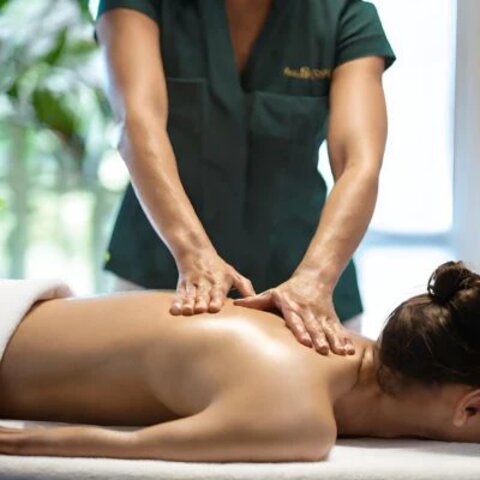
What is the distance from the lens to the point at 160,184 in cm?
172

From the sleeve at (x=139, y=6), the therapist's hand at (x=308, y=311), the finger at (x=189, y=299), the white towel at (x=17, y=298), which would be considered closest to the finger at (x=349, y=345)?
the therapist's hand at (x=308, y=311)

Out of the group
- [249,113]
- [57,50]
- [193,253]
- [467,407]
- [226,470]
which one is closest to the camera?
[226,470]

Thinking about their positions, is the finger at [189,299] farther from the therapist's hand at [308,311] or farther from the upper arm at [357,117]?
the upper arm at [357,117]

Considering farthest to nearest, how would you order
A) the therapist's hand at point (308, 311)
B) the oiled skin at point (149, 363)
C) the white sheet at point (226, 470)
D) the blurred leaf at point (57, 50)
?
the blurred leaf at point (57, 50)
the therapist's hand at point (308, 311)
the oiled skin at point (149, 363)
the white sheet at point (226, 470)

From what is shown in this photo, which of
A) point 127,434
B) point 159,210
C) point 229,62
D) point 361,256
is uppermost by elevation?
point 229,62

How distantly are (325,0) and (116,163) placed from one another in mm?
993

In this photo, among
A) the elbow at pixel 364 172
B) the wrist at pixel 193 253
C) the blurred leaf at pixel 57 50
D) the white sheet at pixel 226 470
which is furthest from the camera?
the blurred leaf at pixel 57 50

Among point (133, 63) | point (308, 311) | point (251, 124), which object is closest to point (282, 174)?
point (251, 124)

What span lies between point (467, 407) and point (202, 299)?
1.36 feet

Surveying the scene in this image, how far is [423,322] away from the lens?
57.2 inches

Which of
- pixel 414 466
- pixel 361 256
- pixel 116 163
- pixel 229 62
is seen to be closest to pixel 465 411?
pixel 414 466

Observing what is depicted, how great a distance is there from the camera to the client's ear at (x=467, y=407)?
1487 millimetres

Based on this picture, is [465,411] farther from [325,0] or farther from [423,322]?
[325,0]

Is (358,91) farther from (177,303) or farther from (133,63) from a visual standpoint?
(177,303)
